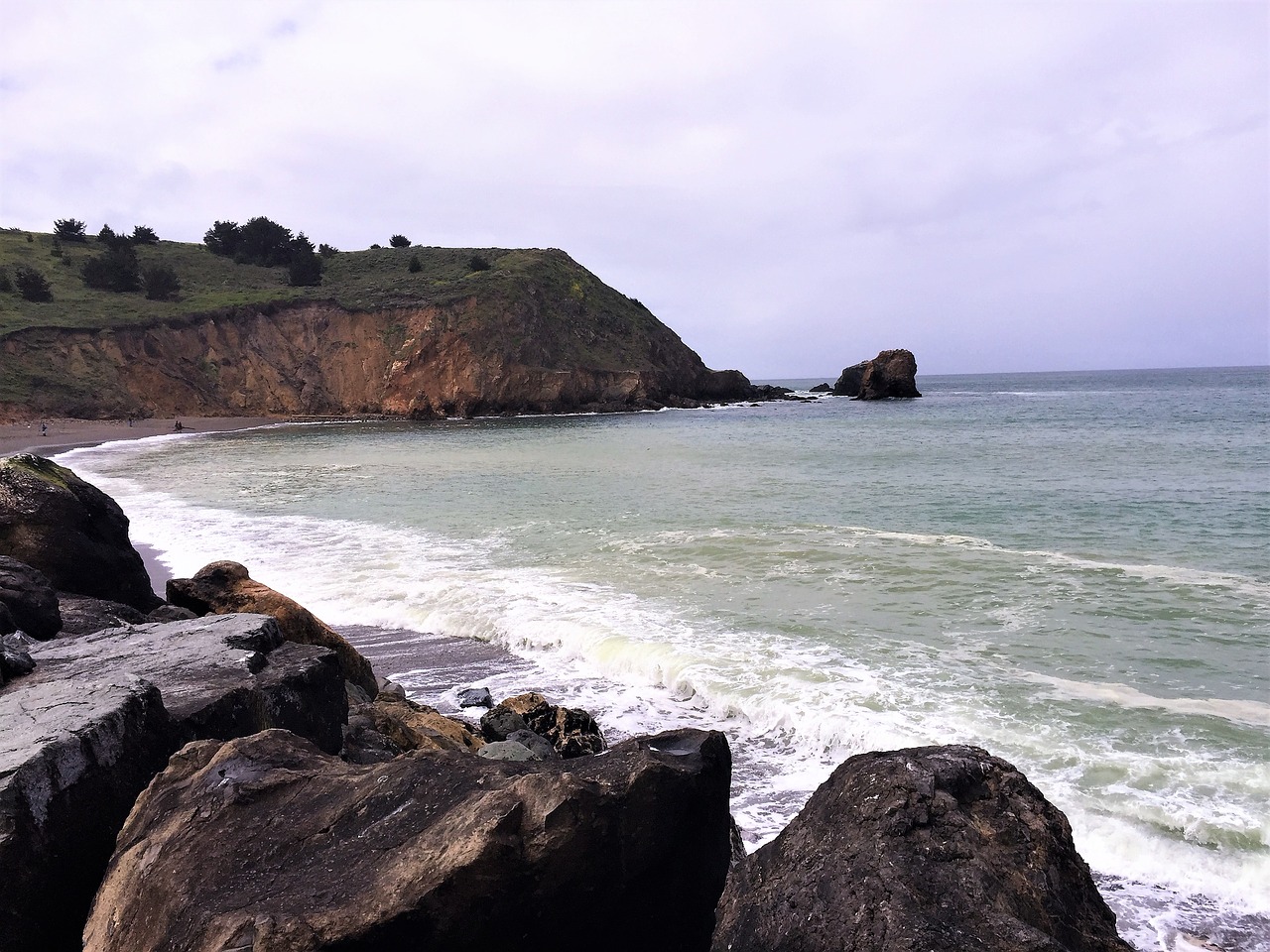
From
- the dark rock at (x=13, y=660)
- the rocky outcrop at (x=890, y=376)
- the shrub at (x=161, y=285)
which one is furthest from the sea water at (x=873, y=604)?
the rocky outcrop at (x=890, y=376)

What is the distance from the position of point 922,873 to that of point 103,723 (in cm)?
334

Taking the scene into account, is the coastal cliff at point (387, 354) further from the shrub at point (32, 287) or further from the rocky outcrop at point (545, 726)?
the rocky outcrop at point (545, 726)

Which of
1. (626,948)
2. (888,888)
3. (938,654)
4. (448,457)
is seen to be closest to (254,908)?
(626,948)

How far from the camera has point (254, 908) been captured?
2648mm

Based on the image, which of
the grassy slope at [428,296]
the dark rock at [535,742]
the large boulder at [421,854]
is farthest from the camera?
the grassy slope at [428,296]

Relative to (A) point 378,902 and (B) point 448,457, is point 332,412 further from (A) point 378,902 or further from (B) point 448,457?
Answer: (A) point 378,902

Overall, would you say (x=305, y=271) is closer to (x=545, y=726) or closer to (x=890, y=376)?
(x=890, y=376)

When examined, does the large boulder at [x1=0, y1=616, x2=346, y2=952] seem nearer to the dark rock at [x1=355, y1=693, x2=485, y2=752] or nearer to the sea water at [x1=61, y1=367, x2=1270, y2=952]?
the dark rock at [x1=355, y1=693, x2=485, y2=752]

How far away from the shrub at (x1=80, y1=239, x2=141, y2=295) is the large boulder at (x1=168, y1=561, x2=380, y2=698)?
70.3m

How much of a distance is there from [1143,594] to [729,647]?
18.7 feet

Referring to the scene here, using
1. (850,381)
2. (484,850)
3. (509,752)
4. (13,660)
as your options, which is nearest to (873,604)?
(509,752)

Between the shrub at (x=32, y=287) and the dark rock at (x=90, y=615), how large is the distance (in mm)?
65652

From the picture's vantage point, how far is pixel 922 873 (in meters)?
2.92

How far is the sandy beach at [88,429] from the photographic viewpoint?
125 ft
